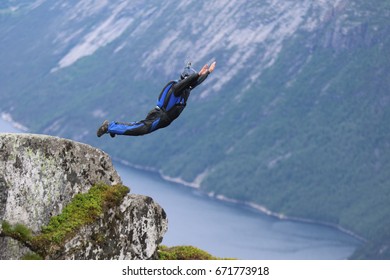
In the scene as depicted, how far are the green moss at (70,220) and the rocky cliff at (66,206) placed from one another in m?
0.03

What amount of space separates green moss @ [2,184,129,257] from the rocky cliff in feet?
0.10

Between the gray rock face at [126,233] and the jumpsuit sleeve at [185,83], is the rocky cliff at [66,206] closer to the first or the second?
the gray rock face at [126,233]

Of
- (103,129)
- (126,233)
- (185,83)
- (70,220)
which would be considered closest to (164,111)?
(185,83)

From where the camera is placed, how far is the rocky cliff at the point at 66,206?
29.3m

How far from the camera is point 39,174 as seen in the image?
30.1 metres

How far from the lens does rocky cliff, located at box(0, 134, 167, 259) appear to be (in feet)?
96.2

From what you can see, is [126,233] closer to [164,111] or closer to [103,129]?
[103,129]

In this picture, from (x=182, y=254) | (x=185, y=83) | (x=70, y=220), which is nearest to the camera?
(x=185, y=83)

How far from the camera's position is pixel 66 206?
30.4 metres

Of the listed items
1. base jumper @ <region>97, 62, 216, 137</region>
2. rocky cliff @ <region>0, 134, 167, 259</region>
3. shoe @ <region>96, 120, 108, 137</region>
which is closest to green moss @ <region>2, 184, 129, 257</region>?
rocky cliff @ <region>0, 134, 167, 259</region>

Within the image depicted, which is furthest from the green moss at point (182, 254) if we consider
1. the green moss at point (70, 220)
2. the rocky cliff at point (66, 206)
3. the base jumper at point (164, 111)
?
the base jumper at point (164, 111)

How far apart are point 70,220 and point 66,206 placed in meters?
0.58
